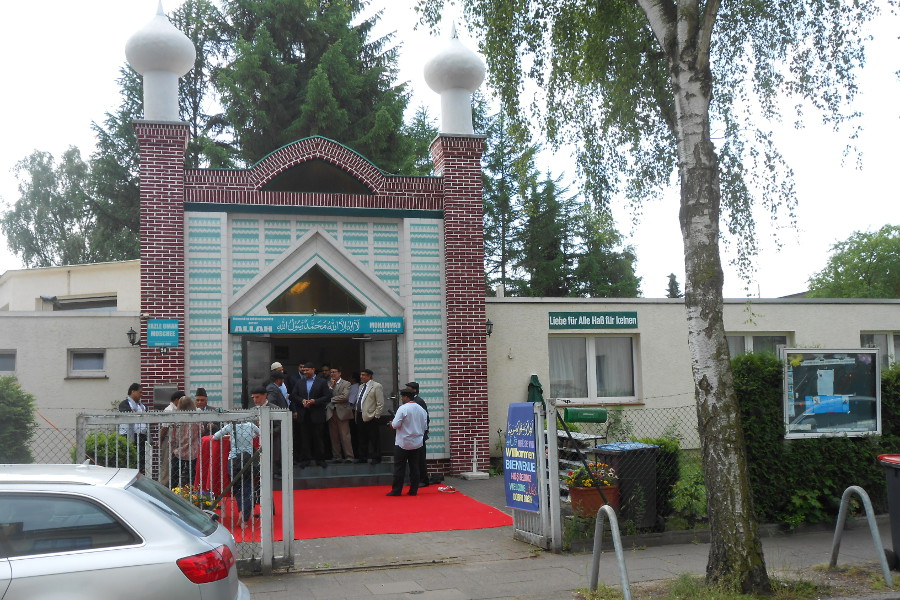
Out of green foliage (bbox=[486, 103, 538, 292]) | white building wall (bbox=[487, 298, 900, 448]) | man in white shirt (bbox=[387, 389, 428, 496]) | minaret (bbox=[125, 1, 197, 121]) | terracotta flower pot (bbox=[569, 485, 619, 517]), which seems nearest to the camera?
terracotta flower pot (bbox=[569, 485, 619, 517])

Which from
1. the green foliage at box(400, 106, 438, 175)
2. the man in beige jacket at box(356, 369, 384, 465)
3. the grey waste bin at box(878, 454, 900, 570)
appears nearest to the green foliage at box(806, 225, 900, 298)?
Answer: the green foliage at box(400, 106, 438, 175)

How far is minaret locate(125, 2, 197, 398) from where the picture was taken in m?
13.9

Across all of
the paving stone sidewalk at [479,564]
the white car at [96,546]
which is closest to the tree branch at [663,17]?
the paving stone sidewalk at [479,564]

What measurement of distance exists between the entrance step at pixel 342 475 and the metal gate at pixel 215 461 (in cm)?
497

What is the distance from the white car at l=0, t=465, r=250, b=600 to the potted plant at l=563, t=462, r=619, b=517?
5333mm

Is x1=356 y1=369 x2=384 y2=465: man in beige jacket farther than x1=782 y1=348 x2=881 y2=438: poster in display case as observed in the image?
Yes

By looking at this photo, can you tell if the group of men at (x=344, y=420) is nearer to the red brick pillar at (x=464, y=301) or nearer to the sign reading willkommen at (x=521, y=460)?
the red brick pillar at (x=464, y=301)

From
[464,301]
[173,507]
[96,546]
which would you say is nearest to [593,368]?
[464,301]

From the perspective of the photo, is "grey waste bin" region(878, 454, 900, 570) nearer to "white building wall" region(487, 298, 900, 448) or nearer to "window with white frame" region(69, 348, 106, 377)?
"white building wall" region(487, 298, 900, 448)

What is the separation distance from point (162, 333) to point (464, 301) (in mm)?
5185

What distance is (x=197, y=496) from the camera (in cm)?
813

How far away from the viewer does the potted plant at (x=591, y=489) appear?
9695mm

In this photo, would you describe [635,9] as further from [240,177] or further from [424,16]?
[240,177]

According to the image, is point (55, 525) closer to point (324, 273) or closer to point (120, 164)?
point (324, 273)
